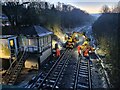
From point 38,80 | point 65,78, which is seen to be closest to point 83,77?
point 65,78

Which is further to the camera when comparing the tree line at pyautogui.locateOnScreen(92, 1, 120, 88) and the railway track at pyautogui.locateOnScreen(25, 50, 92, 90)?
the railway track at pyautogui.locateOnScreen(25, 50, 92, 90)

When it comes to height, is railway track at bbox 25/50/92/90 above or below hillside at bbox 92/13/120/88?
below

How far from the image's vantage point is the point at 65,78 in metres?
15.3

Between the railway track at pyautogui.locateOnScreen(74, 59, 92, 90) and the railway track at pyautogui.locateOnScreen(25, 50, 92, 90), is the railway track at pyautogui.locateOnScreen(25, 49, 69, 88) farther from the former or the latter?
the railway track at pyautogui.locateOnScreen(74, 59, 92, 90)

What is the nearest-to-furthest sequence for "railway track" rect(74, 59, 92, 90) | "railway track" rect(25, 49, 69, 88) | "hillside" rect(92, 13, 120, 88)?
"hillside" rect(92, 13, 120, 88)
"railway track" rect(74, 59, 92, 90)
"railway track" rect(25, 49, 69, 88)

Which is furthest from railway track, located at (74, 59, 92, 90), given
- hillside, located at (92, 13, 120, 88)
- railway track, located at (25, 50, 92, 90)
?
hillside, located at (92, 13, 120, 88)

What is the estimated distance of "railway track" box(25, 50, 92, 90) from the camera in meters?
13.7

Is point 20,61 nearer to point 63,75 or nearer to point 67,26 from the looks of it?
point 63,75

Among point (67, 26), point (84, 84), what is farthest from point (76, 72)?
point (67, 26)

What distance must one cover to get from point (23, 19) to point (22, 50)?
15.5m

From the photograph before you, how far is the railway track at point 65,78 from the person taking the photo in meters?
13.7

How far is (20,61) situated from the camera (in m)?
17.5

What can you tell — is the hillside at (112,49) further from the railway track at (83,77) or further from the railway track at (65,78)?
the railway track at (65,78)

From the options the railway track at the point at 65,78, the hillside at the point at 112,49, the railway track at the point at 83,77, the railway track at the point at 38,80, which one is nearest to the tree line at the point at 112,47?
the hillside at the point at 112,49
